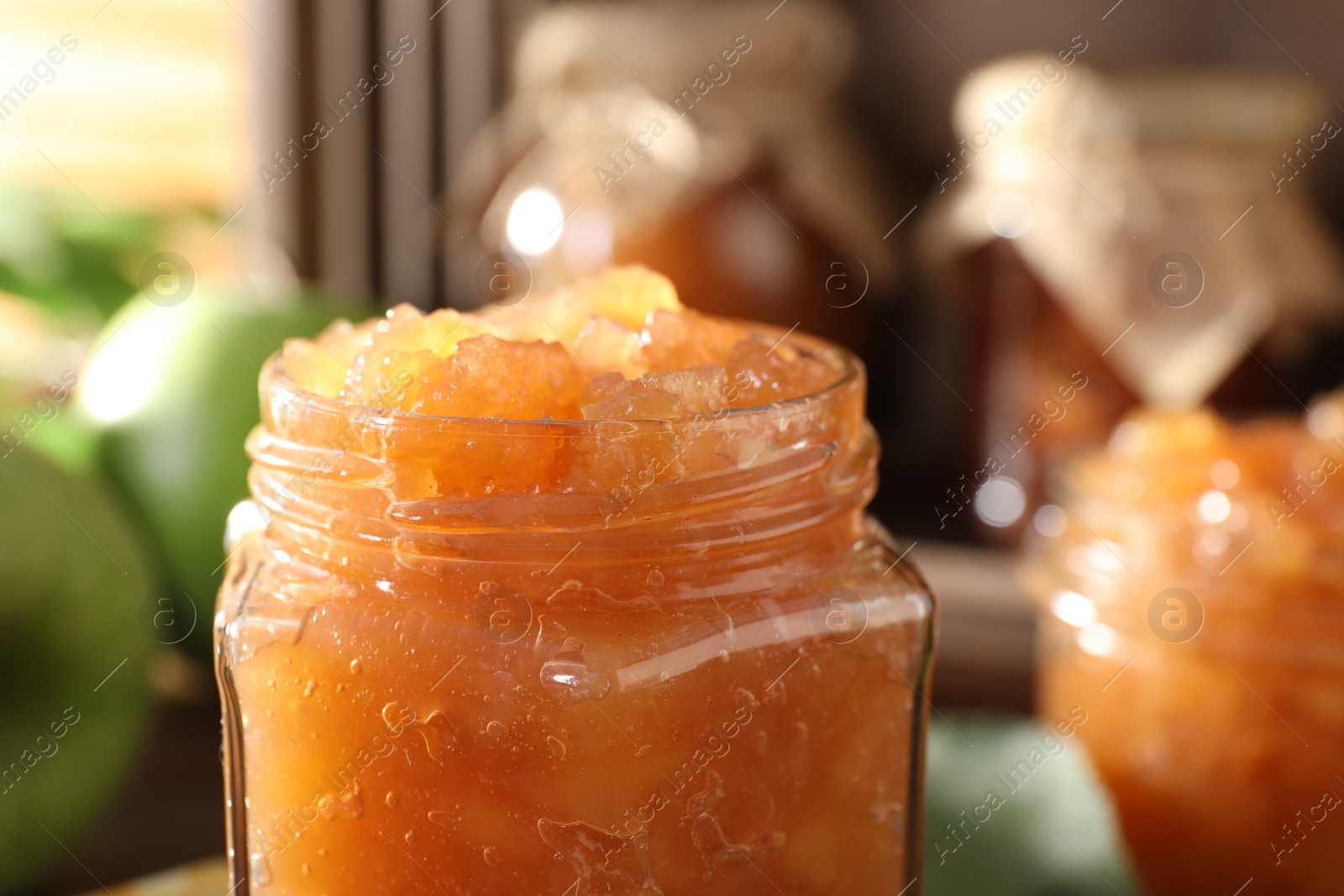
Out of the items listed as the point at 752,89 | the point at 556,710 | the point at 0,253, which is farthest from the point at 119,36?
the point at 556,710

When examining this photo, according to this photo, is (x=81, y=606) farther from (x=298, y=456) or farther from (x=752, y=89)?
(x=752, y=89)

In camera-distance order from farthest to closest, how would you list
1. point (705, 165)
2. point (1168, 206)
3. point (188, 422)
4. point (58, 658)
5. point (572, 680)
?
point (705, 165), point (1168, 206), point (188, 422), point (58, 658), point (572, 680)

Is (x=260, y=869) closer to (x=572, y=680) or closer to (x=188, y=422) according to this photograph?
(x=572, y=680)

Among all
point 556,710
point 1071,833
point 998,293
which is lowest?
point 1071,833

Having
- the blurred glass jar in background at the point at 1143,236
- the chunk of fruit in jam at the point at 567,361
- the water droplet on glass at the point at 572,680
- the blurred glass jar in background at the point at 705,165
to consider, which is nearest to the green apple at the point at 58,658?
the chunk of fruit in jam at the point at 567,361

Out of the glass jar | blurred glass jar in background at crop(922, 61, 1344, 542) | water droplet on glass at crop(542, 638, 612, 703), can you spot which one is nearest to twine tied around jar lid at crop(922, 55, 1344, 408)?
blurred glass jar in background at crop(922, 61, 1344, 542)

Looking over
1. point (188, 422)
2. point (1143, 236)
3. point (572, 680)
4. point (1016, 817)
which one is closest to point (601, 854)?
point (572, 680)
